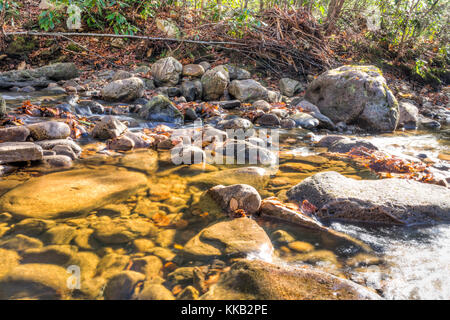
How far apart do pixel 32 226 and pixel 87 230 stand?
43 cm

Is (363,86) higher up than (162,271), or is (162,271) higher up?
(363,86)

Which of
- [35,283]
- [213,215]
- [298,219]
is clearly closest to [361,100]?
[298,219]

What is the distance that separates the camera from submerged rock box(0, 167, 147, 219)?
95.1 inches

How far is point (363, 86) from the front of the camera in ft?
21.1

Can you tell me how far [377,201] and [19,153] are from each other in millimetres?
3929

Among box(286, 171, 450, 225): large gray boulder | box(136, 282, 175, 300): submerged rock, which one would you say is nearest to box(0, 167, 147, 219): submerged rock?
box(136, 282, 175, 300): submerged rock

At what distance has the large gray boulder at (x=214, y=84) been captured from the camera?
790 centimetres

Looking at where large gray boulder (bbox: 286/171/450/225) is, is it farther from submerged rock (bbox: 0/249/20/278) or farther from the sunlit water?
submerged rock (bbox: 0/249/20/278)

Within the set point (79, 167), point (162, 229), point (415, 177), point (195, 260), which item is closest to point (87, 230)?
point (162, 229)

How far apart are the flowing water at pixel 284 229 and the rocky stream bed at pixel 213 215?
0.01 m

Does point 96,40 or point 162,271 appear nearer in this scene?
point 162,271

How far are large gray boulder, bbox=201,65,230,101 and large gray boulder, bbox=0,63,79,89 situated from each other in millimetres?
4375

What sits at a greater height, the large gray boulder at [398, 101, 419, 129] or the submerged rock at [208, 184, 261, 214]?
the large gray boulder at [398, 101, 419, 129]
